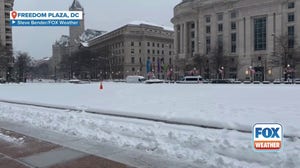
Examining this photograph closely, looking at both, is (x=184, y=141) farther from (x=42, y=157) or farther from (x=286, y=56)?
(x=286, y=56)

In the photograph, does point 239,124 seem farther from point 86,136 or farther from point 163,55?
point 163,55

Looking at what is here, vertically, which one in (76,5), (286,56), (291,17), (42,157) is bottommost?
(42,157)

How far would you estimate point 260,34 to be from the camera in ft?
268

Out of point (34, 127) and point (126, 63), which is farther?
point (126, 63)

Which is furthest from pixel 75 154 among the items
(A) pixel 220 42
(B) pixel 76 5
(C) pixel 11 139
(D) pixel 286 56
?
(B) pixel 76 5

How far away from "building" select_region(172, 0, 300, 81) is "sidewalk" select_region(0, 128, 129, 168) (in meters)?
65.1

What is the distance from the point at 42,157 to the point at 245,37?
85.1 meters

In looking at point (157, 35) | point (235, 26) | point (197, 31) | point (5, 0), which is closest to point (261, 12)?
point (235, 26)

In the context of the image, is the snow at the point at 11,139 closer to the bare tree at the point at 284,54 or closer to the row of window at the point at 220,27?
the bare tree at the point at 284,54

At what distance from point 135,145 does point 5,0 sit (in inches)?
4739

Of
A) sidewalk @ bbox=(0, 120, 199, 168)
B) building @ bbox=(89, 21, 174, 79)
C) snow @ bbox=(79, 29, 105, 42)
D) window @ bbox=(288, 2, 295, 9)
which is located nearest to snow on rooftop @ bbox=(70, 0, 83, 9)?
snow @ bbox=(79, 29, 105, 42)

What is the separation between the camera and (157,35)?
135 metres

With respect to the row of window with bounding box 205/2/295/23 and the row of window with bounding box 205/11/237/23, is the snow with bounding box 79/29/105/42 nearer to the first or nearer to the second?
the row of window with bounding box 205/11/237/23

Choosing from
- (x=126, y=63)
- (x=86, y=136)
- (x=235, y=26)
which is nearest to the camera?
(x=86, y=136)
